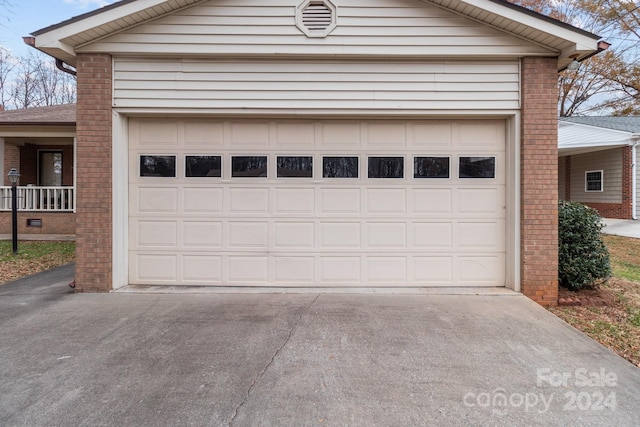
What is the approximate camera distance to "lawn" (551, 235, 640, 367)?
3516mm

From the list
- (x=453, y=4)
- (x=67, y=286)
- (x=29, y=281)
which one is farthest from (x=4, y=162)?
(x=453, y=4)

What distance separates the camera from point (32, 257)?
7680 millimetres

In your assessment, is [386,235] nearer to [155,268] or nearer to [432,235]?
[432,235]

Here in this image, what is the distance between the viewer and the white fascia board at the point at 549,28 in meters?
4.37

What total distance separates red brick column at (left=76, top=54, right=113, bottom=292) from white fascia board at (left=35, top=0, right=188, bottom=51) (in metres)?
0.34

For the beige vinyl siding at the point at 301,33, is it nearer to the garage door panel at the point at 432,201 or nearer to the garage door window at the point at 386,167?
the garage door window at the point at 386,167

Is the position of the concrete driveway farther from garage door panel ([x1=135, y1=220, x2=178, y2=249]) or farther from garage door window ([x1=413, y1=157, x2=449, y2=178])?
garage door window ([x1=413, y1=157, x2=449, y2=178])

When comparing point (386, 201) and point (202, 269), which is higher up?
point (386, 201)

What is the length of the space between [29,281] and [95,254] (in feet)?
6.93

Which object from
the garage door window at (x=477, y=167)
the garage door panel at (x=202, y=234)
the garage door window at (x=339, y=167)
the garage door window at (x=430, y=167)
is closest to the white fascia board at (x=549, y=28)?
the garage door window at (x=477, y=167)

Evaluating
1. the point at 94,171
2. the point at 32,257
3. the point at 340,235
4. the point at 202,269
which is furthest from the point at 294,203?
the point at 32,257

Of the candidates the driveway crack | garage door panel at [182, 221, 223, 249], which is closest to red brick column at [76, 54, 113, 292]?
garage door panel at [182, 221, 223, 249]

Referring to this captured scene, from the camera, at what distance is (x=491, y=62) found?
15.8 feet

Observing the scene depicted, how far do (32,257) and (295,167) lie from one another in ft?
23.1
